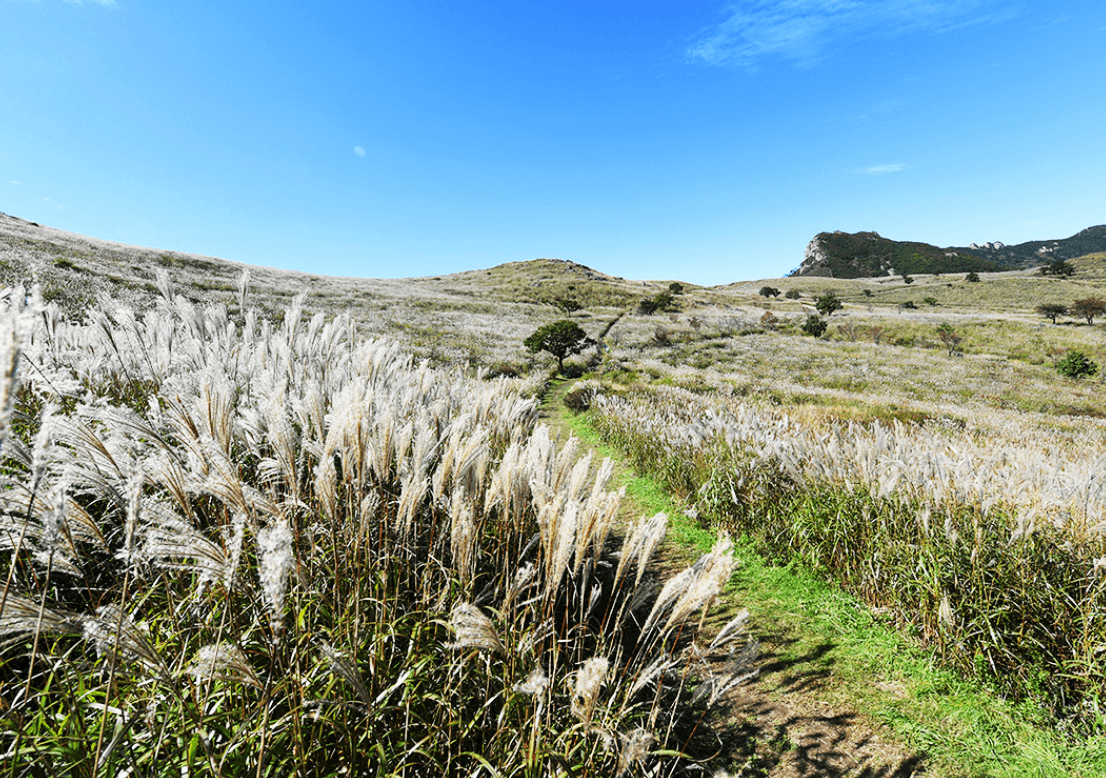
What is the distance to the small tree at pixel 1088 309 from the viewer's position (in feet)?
161

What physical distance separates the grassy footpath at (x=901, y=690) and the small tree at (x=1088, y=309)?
7450cm

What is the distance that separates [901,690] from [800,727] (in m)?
1.01

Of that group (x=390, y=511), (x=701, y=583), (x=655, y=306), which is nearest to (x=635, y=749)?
(x=701, y=583)

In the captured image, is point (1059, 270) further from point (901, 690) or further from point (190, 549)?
point (190, 549)

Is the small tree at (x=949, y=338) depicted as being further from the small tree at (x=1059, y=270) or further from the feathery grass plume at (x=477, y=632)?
the small tree at (x=1059, y=270)

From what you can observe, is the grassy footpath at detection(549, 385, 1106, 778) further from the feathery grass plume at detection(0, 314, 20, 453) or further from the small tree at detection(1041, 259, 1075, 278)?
the small tree at detection(1041, 259, 1075, 278)

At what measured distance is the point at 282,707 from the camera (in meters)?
2.01

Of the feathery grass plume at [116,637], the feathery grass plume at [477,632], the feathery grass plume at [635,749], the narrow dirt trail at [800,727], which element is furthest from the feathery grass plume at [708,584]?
the feathery grass plume at [116,637]

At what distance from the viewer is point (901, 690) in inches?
132

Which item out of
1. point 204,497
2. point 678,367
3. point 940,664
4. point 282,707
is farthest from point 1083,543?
point 678,367

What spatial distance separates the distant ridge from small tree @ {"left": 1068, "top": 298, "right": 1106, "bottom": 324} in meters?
78.0

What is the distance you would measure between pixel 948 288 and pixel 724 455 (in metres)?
107

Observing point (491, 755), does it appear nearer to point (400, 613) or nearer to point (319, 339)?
point (400, 613)

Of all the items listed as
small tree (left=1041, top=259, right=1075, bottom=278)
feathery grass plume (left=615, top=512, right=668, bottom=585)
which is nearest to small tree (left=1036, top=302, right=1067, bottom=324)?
small tree (left=1041, top=259, right=1075, bottom=278)
